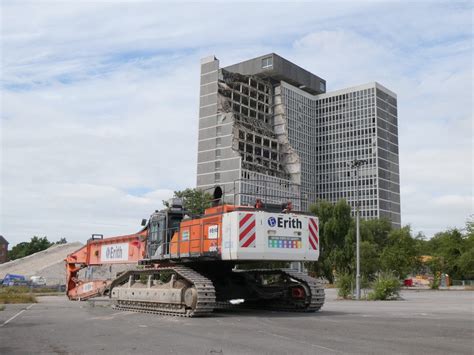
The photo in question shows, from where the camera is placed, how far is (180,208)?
20266 millimetres

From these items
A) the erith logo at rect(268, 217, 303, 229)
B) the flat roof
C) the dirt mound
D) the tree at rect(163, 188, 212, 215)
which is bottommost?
the dirt mound

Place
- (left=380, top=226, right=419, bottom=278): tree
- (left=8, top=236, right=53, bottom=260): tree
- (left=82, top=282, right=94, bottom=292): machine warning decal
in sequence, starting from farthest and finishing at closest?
(left=8, top=236, right=53, bottom=260): tree
(left=380, top=226, right=419, bottom=278): tree
(left=82, top=282, right=94, bottom=292): machine warning decal

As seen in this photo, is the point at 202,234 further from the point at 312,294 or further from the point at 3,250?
the point at 3,250

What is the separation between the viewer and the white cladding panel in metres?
15.9

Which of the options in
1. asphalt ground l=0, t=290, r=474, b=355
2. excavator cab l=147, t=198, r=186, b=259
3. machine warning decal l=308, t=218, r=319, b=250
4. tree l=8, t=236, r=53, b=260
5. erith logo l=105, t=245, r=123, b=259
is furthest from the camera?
tree l=8, t=236, r=53, b=260

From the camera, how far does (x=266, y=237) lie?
53.0 ft

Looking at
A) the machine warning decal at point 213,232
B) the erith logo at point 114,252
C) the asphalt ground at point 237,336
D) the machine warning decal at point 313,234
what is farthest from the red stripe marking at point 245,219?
the erith logo at point 114,252

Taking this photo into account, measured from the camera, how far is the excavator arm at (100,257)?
2183 centimetres

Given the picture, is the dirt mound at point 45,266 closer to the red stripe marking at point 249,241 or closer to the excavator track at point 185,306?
the excavator track at point 185,306

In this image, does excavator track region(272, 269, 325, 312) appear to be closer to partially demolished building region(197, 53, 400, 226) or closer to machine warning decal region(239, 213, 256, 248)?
machine warning decal region(239, 213, 256, 248)

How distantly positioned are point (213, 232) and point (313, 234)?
3.41m

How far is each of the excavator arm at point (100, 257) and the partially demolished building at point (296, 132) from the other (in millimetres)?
107561

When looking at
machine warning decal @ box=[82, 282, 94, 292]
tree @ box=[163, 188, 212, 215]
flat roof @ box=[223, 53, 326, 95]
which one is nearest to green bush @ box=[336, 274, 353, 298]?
machine warning decal @ box=[82, 282, 94, 292]

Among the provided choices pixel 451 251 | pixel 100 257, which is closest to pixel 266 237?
pixel 100 257
